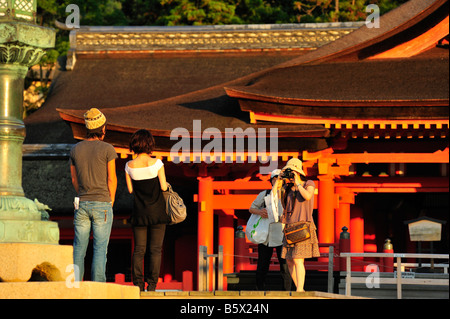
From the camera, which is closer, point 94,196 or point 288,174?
point 94,196

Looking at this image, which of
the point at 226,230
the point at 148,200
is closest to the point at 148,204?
the point at 148,200

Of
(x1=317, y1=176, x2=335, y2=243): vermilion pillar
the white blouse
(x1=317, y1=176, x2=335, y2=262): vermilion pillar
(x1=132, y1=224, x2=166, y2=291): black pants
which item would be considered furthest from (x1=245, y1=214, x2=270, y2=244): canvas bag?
(x1=317, y1=176, x2=335, y2=243): vermilion pillar

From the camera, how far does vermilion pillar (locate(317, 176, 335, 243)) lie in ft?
60.7

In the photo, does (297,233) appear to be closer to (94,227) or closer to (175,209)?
(175,209)

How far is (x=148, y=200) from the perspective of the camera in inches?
443

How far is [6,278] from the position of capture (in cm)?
960

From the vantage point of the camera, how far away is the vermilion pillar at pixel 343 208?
19.8m

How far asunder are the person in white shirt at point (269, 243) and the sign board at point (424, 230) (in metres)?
4.44

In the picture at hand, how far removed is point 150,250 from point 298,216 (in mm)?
1986

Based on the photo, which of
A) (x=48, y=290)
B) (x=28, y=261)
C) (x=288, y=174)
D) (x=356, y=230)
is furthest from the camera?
(x=356, y=230)

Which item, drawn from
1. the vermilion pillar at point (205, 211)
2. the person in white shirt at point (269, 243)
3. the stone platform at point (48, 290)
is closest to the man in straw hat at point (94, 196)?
the stone platform at point (48, 290)

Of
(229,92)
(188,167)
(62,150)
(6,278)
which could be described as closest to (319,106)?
(229,92)

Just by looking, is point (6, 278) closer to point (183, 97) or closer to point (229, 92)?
point (229, 92)

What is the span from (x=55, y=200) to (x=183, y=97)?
178 inches
